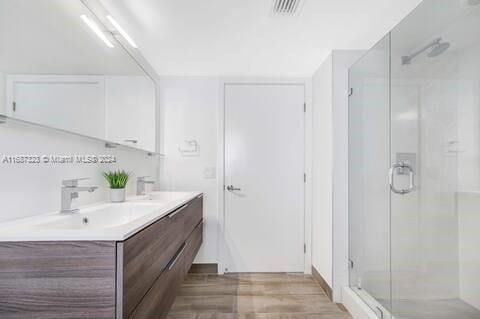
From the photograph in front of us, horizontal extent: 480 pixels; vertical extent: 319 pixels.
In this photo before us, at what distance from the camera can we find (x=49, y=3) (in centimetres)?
138

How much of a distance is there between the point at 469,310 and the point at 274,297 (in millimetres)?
1360

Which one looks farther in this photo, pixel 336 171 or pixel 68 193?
pixel 336 171

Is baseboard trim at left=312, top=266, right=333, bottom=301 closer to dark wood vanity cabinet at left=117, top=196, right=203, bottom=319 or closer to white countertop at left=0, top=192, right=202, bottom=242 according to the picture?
dark wood vanity cabinet at left=117, top=196, right=203, bottom=319

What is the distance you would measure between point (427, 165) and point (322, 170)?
0.97 metres

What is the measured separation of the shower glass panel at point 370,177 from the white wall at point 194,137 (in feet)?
4.59

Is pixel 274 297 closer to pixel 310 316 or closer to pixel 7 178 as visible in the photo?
pixel 310 316

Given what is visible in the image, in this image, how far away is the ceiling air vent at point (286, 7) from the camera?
175 cm

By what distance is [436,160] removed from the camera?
1.81 metres

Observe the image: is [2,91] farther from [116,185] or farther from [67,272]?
[116,185]

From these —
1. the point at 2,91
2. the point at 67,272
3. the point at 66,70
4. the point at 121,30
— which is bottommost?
the point at 67,272

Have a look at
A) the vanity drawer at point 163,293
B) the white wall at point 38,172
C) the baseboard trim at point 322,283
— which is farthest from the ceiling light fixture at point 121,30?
the baseboard trim at point 322,283

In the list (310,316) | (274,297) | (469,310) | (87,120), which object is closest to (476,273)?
(469,310)

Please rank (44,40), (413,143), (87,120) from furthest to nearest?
(413,143) < (87,120) < (44,40)

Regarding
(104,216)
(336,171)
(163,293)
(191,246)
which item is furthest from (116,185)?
(336,171)
